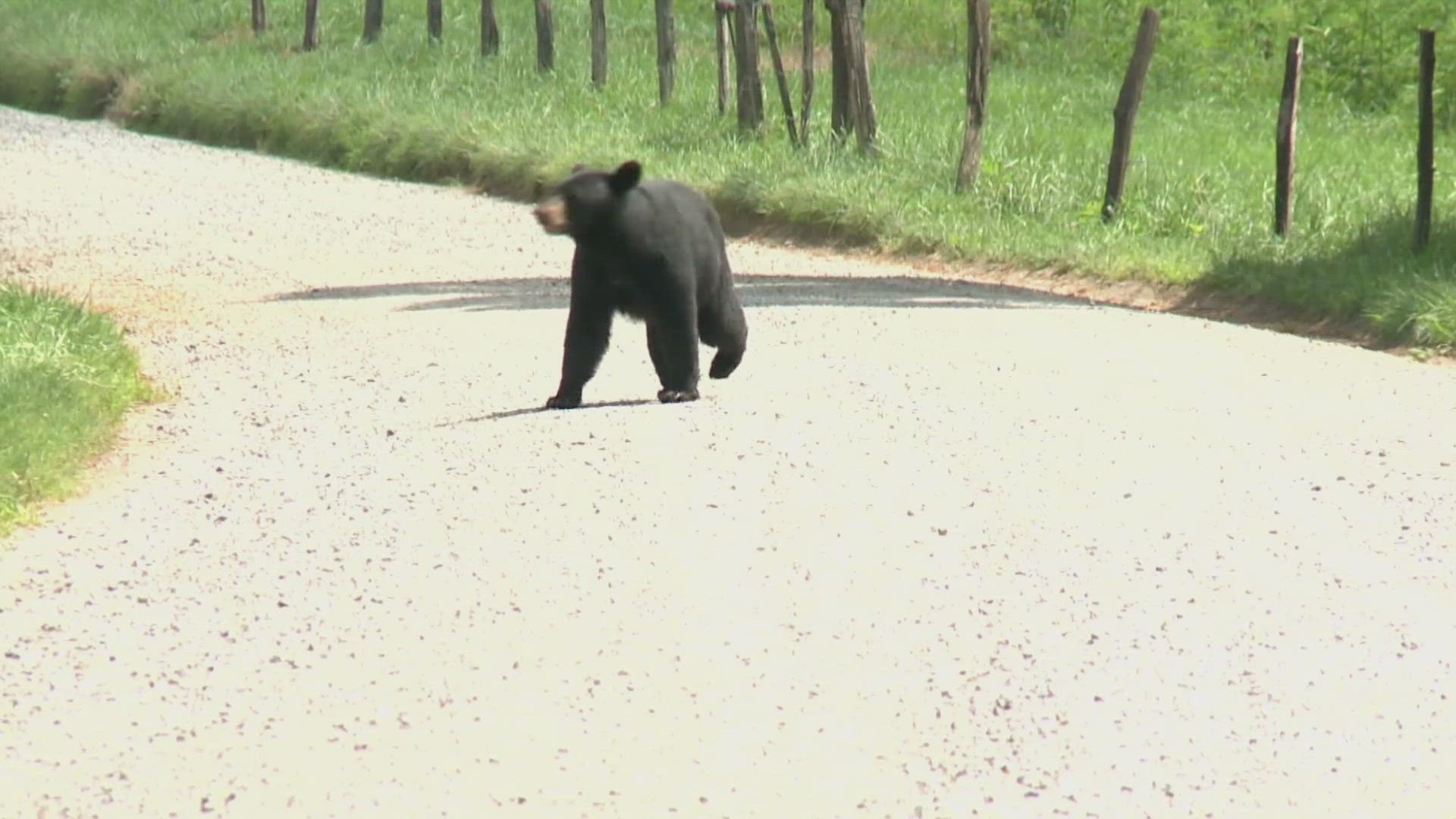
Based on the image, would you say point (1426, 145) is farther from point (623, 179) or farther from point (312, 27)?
point (312, 27)

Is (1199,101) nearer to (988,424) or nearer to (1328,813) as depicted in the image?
(988,424)

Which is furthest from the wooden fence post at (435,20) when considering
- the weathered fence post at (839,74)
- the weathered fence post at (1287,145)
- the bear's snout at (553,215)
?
the bear's snout at (553,215)

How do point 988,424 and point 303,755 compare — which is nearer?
point 303,755

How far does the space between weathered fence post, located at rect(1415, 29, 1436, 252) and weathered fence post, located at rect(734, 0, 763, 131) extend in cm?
755

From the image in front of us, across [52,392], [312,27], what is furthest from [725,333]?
[312,27]

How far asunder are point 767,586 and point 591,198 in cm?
296

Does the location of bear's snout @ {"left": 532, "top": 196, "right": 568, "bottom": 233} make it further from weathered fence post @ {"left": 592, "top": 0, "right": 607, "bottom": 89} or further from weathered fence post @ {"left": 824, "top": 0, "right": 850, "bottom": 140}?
weathered fence post @ {"left": 592, "top": 0, "right": 607, "bottom": 89}

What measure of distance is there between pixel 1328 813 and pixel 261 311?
402 inches

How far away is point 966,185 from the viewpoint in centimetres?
1869

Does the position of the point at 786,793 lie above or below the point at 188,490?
above

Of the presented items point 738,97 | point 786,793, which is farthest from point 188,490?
point 738,97

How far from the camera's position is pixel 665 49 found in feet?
78.4

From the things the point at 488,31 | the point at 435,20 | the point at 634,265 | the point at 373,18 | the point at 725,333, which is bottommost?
the point at 373,18

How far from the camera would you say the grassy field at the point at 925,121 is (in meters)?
16.3
